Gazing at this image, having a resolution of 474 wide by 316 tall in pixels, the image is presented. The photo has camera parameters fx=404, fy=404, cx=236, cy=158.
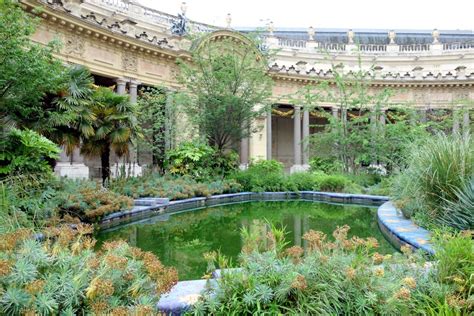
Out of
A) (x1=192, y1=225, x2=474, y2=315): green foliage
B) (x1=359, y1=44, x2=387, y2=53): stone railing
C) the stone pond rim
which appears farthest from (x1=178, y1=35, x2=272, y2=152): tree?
(x1=359, y1=44, x2=387, y2=53): stone railing

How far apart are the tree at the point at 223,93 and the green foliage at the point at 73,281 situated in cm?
1287

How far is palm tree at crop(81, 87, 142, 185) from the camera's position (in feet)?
36.6

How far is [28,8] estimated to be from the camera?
44.0 feet

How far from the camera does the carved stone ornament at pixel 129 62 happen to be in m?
18.6

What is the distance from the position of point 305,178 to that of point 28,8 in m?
11.6

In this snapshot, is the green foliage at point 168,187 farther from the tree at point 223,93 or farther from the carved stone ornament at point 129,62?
the carved stone ornament at point 129,62

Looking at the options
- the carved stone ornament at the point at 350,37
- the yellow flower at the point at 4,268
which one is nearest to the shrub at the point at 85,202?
the yellow flower at the point at 4,268

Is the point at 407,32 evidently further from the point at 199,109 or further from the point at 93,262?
the point at 93,262

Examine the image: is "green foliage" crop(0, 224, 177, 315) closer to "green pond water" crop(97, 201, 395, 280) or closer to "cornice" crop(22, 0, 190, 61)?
"green pond water" crop(97, 201, 395, 280)

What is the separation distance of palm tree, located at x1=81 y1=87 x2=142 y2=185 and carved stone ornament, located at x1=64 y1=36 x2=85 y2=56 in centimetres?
567

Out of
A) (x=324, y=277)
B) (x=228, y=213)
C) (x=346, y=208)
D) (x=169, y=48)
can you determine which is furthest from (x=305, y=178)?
(x=324, y=277)

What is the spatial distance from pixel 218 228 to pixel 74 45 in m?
11.8

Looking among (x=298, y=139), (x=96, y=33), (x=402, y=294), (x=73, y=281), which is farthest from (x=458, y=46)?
(x=73, y=281)

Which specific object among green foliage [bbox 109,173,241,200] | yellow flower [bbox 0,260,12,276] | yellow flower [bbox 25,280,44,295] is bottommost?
green foliage [bbox 109,173,241,200]
